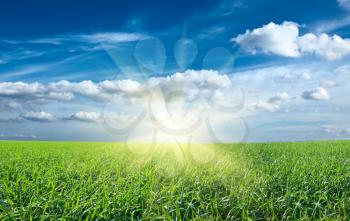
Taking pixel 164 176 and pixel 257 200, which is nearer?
pixel 257 200

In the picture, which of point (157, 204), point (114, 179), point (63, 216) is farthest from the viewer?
point (114, 179)

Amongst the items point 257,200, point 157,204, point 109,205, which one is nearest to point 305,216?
point 257,200

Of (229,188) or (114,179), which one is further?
(114,179)

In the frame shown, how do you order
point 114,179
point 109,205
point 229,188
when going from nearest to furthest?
point 109,205 → point 229,188 → point 114,179

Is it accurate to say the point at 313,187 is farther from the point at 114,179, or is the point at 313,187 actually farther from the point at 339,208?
the point at 114,179

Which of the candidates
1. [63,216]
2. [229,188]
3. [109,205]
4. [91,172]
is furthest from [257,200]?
[91,172]

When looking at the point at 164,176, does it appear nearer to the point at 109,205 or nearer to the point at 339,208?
the point at 109,205

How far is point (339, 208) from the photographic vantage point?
746 centimetres

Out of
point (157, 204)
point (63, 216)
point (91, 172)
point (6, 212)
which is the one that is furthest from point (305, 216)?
point (91, 172)

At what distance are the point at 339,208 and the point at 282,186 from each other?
1.60m

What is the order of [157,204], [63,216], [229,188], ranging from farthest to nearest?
[229,188] < [157,204] < [63,216]

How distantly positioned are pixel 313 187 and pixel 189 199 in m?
3.18

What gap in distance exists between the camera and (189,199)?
759cm

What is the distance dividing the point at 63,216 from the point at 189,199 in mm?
2525
